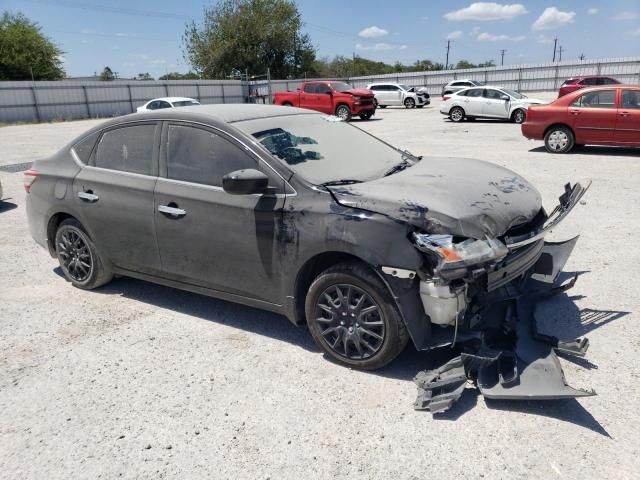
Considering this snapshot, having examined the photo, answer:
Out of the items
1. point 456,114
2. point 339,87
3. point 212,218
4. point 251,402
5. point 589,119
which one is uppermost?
point 339,87

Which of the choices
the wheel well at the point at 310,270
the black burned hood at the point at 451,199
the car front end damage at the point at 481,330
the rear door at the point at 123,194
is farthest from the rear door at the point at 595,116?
the rear door at the point at 123,194

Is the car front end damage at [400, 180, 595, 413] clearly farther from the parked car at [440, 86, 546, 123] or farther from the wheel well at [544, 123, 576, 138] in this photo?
the parked car at [440, 86, 546, 123]

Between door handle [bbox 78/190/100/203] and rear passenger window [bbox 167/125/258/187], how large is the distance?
2.88ft

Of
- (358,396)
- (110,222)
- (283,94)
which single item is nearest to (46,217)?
(110,222)

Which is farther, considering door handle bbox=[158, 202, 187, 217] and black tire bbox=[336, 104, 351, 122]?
black tire bbox=[336, 104, 351, 122]

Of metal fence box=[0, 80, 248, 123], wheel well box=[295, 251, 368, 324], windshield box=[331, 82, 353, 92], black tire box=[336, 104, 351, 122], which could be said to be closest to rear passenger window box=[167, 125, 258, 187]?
wheel well box=[295, 251, 368, 324]

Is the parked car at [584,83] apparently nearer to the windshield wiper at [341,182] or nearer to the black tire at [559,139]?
the black tire at [559,139]

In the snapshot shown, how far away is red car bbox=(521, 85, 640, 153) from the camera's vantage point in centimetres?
1133

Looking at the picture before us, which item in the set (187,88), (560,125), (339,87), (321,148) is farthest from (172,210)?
(187,88)

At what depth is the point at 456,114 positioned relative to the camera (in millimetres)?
22734

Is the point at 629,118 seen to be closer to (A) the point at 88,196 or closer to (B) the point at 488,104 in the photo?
(B) the point at 488,104

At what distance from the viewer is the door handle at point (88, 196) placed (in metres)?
4.54

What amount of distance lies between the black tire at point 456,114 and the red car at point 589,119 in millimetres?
10170

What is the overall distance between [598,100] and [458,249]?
10.6m
